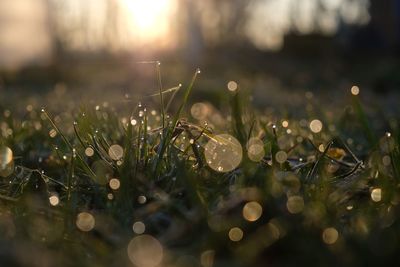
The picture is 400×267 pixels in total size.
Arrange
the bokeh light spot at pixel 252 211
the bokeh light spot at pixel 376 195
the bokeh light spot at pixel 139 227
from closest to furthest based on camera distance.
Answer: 1. the bokeh light spot at pixel 252 211
2. the bokeh light spot at pixel 139 227
3. the bokeh light spot at pixel 376 195

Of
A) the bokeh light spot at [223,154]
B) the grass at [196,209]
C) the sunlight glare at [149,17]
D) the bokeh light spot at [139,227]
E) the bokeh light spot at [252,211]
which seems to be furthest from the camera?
the sunlight glare at [149,17]

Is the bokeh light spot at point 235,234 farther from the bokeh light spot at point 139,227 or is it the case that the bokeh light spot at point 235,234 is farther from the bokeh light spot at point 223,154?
the bokeh light spot at point 223,154

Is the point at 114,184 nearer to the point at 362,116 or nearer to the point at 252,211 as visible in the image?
the point at 252,211

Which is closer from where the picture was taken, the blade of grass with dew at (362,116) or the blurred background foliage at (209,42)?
the blade of grass with dew at (362,116)

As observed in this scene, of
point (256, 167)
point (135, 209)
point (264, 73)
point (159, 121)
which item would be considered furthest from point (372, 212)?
point (264, 73)

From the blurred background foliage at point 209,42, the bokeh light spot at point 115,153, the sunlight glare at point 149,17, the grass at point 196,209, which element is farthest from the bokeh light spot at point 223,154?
the sunlight glare at point 149,17

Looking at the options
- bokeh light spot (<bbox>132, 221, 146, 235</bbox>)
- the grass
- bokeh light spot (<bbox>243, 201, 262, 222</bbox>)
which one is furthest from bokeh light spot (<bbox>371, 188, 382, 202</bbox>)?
bokeh light spot (<bbox>132, 221, 146, 235</bbox>)

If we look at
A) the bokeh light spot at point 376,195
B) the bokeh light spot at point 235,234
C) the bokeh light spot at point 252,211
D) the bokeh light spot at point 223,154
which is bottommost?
the bokeh light spot at point 223,154

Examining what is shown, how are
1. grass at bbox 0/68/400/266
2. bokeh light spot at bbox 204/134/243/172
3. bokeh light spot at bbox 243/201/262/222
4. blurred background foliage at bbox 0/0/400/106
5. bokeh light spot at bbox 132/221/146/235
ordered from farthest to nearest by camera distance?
blurred background foliage at bbox 0/0/400/106
bokeh light spot at bbox 204/134/243/172
bokeh light spot at bbox 132/221/146/235
bokeh light spot at bbox 243/201/262/222
grass at bbox 0/68/400/266

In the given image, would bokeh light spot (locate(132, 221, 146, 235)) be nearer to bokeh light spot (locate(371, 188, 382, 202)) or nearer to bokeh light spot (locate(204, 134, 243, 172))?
bokeh light spot (locate(204, 134, 243, 172))
